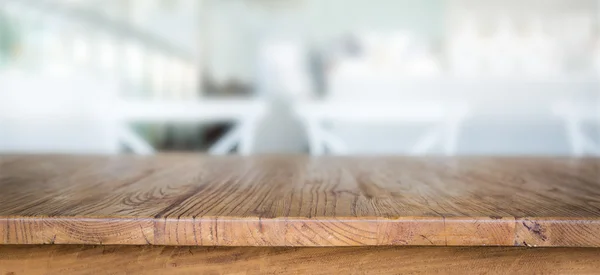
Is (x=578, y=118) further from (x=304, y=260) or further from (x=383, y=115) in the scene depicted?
(x=304, y=260)

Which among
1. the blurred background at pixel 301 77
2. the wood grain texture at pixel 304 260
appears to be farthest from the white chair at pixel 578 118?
the wood grain texture at pixel 304 260

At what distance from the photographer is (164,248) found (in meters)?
0.37

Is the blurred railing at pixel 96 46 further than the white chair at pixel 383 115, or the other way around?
the blurred railing at pixel 96 46

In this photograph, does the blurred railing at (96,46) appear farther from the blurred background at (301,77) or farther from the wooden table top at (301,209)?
the wooden table top at (301,209)

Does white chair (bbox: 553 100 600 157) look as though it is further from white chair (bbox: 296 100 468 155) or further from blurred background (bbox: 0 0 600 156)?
white chair (bbox: 296 100 468 155)

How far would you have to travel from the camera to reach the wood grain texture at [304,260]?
0.37m

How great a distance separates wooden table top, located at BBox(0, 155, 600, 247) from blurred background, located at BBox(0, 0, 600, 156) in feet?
3.94

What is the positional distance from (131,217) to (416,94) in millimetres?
2024

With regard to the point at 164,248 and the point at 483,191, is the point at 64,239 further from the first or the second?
the point at 483,191

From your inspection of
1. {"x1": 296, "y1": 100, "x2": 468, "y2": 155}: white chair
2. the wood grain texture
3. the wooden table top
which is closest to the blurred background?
{"x1": 296, "y1": 100, "x2": 468, "y2": 155}: white chair

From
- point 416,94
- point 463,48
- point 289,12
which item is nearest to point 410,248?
point 416,94

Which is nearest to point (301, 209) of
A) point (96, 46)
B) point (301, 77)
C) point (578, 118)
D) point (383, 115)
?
point (383, 115)

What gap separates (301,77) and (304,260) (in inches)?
98.6

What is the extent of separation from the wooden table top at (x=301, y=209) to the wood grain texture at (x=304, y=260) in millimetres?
22
